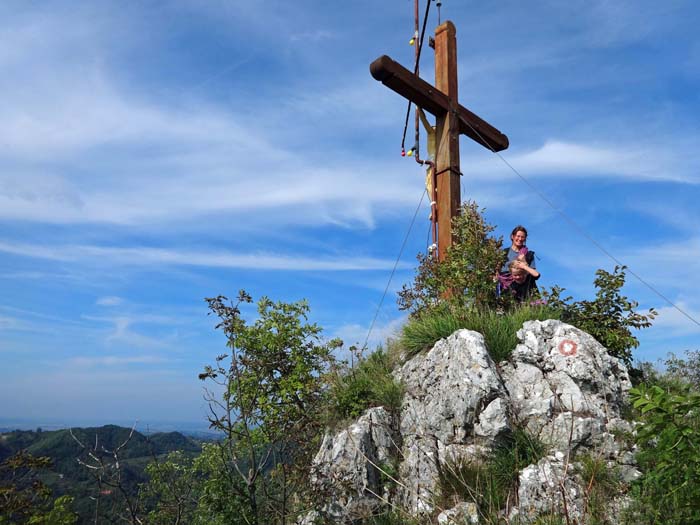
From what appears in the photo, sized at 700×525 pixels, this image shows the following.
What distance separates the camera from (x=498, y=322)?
7520 mm

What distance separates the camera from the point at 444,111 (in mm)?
10312

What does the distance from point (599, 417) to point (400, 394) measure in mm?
2609

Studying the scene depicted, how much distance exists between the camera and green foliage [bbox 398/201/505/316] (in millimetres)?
8289

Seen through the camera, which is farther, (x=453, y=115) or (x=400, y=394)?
(x=453, y=115)

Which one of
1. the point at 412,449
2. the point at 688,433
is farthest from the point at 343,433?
the point at 688,433

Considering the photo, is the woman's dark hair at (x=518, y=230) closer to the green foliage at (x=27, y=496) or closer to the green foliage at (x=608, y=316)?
the green foliage at (x=608, y=316)

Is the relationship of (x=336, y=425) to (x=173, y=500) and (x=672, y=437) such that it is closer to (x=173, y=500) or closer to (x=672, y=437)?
(x=173, y=500)

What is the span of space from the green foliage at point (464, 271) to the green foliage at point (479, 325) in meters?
0.30

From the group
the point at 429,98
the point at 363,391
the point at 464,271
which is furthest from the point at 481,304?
the point at 429,98

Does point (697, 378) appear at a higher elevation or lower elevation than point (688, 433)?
higher

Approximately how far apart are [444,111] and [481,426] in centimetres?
650

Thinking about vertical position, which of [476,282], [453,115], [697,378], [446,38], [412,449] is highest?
[446,38]

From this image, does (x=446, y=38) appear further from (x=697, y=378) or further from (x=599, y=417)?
(x=697, y=378)

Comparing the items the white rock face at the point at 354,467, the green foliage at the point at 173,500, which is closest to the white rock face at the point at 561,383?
the white rock face at the point at 354,467
